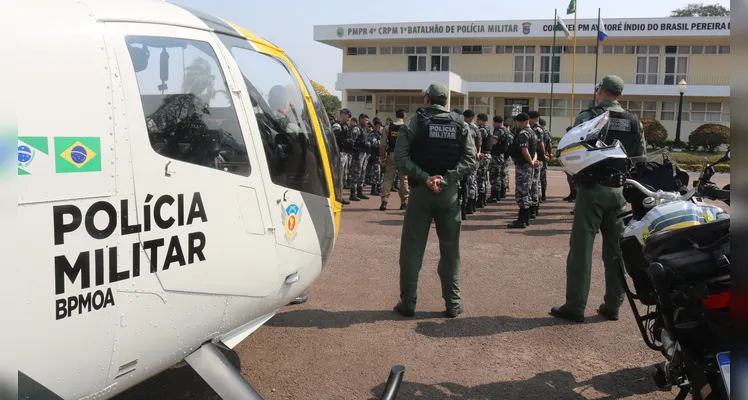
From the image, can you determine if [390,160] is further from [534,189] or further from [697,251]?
[697,251]

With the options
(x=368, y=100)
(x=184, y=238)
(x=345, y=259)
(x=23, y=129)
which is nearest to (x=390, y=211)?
(x=345, y=259)

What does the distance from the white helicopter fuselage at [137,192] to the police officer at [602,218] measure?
8.46ft

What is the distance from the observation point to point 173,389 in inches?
148

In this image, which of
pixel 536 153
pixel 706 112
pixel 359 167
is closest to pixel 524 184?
pixel 536 153

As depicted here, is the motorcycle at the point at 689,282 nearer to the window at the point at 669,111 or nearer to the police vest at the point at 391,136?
the police vest at the point at 391,136

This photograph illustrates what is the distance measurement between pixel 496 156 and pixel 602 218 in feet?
23.7

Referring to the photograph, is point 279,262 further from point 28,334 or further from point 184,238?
point 28,334

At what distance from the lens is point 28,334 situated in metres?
2.13

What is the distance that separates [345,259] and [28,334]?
5.23 meters

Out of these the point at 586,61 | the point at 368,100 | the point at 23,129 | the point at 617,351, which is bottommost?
the point at 617,351

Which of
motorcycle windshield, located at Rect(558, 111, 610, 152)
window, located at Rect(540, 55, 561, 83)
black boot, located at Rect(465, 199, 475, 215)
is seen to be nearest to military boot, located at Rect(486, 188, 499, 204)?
black boot, located at Rect(465, 199, 475, 215)

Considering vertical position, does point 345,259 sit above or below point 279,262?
below

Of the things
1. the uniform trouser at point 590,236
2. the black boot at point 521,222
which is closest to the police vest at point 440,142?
the uniform trouser at point 590,236

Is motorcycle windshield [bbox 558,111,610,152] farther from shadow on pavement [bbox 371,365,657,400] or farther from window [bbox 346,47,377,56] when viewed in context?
window [bbox 346,47,377,56]
